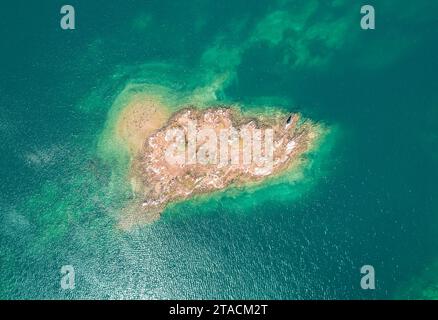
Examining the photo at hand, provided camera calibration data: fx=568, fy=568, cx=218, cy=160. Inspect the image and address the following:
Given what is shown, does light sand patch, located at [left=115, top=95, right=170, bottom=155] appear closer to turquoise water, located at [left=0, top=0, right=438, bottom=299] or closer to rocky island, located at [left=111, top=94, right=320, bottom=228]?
rocky island, located at [left=111, top=94, right=320, bottom=228]

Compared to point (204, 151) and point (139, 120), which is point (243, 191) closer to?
point (204, 151)

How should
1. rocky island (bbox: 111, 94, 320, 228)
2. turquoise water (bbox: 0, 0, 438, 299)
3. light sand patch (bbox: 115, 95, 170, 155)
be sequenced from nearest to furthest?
turquoise water (bbox: 0, 0, 438, 299) < rocky island (bbox: 111, 94, 320, 228) < light sand patch (bbox: 115, 95, 170, 155)

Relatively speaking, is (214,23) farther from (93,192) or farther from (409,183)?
(409,183)

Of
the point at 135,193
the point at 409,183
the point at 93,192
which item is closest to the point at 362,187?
the point at 409,183

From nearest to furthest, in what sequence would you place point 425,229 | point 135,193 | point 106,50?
point 425,229, point 135,193, point 106,50

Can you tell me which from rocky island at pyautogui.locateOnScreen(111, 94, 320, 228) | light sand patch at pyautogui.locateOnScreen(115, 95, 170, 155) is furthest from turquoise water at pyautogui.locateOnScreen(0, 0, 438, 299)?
light sand patch at pyautogui.locateOnScreen(115, 95, 170, 155)

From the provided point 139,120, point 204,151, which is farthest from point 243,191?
point 139,120

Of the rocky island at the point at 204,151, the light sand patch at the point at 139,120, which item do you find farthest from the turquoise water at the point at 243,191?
the light sand patch at the point at 139,120

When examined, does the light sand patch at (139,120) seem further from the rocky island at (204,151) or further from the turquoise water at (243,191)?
the turquoise water at (243,191)
